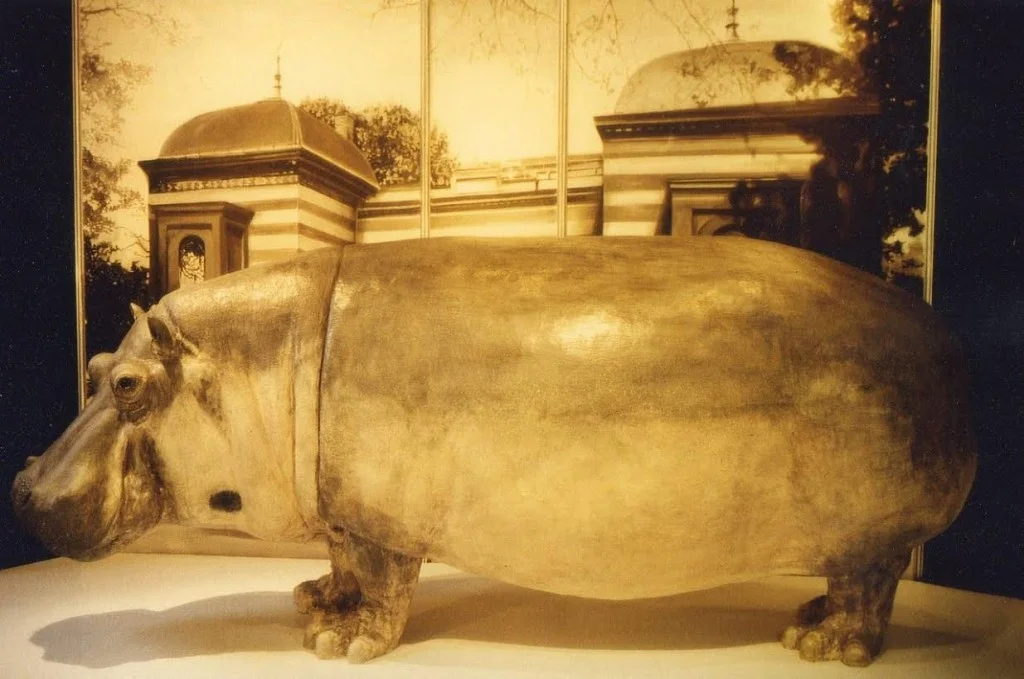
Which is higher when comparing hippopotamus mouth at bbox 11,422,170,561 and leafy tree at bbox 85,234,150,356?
leafy tree at bbox 85,234,150,356

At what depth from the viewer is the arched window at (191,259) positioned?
3645 mm

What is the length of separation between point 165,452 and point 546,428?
3.83ft

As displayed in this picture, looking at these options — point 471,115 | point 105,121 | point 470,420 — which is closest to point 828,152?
point 471,115

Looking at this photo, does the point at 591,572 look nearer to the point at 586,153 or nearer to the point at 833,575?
the point at 833,575

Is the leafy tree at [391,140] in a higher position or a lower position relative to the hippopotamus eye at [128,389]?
higher

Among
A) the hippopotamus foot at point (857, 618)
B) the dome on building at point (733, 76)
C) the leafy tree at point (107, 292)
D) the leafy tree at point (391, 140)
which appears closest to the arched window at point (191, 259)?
the leafy tree at point (107, 292)

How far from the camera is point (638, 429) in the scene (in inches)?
83.3

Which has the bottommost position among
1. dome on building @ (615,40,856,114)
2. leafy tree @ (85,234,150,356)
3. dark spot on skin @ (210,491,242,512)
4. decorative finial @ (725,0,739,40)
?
dark spot on skin @ (210,491,242,512)

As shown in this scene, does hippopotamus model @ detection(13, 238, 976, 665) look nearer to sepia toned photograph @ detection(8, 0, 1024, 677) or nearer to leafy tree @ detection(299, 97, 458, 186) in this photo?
sepia toned photograph @ detection(8, 0, 1024, 677)

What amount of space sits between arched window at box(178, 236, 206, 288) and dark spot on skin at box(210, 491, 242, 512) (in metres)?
1.59

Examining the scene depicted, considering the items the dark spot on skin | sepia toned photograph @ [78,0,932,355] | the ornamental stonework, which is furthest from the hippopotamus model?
the ornamental stonework

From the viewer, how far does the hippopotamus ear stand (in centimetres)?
228

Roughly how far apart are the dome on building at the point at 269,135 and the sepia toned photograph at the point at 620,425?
1156 millimetres

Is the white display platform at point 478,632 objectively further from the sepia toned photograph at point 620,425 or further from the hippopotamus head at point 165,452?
the hippopotamus head at point 165,452
